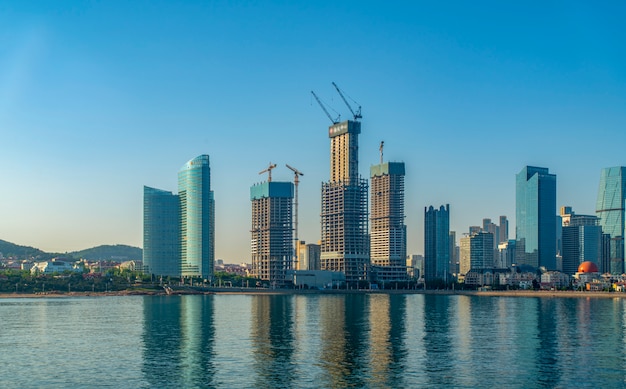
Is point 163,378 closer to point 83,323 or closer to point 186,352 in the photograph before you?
point 186,352

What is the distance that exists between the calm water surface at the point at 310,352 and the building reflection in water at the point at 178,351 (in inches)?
5.8

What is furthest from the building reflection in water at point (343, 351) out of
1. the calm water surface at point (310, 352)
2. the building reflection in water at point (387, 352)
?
the building reflection in water at point (387, 352)

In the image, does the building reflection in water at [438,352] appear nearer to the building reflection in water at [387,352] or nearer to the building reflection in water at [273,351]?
the building reflection in water at [387,352]

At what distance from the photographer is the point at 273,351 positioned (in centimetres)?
9731

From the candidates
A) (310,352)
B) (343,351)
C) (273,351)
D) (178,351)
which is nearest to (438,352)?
(343,351)

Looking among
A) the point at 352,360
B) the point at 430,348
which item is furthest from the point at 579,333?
the point at 352,360

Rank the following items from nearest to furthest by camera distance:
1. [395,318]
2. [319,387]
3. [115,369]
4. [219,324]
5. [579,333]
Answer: [319,387] < [115,369] < [579,333] < [219,324] < [395,318]

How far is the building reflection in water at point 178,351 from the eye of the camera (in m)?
77.3

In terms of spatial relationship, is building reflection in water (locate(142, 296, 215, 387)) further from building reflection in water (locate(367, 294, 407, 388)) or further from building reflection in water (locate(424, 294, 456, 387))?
building reflection in water (locate(424, 294, 456, 387))

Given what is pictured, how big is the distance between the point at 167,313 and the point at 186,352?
7916 centimetres

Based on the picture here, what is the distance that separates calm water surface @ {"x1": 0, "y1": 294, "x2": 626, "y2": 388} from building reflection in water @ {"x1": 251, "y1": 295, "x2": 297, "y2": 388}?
163mm

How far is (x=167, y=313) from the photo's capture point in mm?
173500

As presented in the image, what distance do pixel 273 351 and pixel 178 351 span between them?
12.5m

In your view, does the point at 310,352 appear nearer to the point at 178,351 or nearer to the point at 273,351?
the point at 273,351
